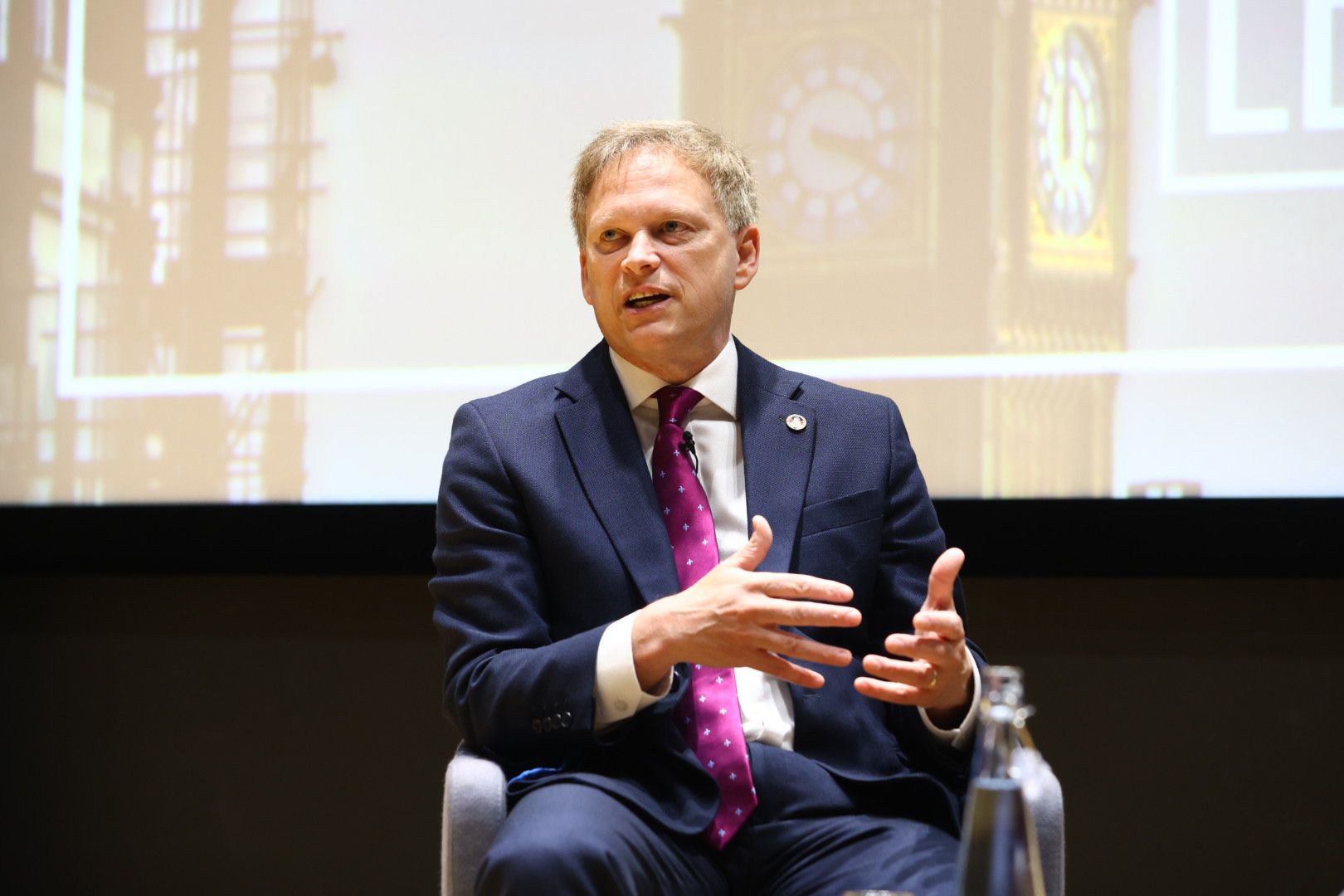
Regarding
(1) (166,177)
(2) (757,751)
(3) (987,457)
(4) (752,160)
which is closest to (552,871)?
(2) (757,751)

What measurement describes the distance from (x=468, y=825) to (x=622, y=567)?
412 mm

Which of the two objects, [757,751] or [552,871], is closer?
[552,871]

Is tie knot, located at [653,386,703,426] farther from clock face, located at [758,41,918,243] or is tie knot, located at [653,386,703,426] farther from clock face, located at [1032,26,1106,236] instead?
clock face, located at [1032,26,1106,236]

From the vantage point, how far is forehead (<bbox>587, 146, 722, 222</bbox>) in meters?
1.97

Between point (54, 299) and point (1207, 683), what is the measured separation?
2600 mm

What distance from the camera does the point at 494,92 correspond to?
2.75 metres

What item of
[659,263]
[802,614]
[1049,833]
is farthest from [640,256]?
[1049,833]

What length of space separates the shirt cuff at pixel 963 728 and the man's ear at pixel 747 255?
75cm

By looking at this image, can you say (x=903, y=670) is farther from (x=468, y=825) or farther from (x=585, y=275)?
(x=585, y=275)

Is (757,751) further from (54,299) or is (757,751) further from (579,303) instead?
(54,299)

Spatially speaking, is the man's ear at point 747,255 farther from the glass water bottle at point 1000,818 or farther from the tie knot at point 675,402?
the glass water bottle at point 1000,818

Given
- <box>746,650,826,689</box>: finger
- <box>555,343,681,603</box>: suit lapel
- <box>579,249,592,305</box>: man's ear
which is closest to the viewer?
<box>746,650,826,689</box>: finger

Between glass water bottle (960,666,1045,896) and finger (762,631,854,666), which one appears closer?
glass water bottle (960,666,1045,896)

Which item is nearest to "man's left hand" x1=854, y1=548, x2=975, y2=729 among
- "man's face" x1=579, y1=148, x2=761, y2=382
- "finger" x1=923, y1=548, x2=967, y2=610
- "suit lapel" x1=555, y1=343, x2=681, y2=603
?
"finger" x1=923, y1=548, x2=967, y2=610
